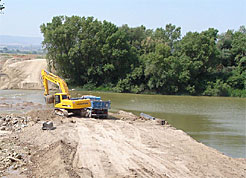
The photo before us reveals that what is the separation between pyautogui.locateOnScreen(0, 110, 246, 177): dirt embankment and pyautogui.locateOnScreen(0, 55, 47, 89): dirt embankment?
3318 centimetres

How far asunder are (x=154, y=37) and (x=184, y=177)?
52.7 metres

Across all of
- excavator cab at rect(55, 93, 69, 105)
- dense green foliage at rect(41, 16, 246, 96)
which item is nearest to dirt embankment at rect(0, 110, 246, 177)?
excavator cab at rect(55, 93, 69, 105)

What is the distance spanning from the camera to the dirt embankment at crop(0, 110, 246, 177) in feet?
45.7

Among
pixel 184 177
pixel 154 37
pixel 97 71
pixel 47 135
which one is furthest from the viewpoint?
pixel 154 37

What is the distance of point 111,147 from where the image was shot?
17.3 m

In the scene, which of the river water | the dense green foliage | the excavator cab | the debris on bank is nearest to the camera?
the river water

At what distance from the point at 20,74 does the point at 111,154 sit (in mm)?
45596

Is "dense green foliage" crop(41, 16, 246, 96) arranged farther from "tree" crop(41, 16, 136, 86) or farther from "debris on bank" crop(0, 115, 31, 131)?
"debris on bank" crop(0, 115, 31, 131)

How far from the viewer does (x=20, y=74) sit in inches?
2299

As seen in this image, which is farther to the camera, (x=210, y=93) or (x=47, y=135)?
(x=210, y=93)

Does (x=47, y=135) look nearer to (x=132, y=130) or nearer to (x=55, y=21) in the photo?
(x=132, y=130)

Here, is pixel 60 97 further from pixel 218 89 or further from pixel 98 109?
pixel 218 89

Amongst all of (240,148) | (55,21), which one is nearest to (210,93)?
(55,21)

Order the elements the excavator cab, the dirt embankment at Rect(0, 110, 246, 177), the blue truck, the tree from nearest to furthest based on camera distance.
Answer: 1. the dirt embankment at Rect(0, 110, 246, 177)
2. the blue truck
3. the excavator cab
4. the tree
